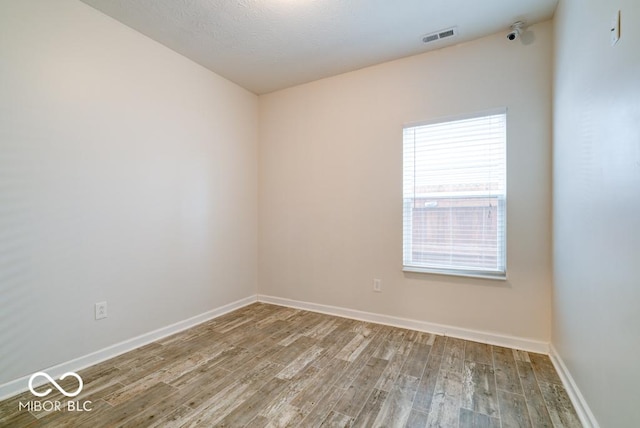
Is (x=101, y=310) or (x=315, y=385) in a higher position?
(x=101, y=310)

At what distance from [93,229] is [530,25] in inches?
157

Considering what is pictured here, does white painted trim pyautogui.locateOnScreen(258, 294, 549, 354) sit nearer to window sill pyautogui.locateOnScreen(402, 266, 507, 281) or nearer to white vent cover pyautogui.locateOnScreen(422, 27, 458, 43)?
window sill pyautogui.locateOnScreen(402, 266, 507, 281)

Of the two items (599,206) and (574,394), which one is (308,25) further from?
(574,394)

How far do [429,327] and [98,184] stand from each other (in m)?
3.22

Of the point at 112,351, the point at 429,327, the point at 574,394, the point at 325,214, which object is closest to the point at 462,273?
the point at 429,327

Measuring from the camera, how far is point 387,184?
314 centimetres

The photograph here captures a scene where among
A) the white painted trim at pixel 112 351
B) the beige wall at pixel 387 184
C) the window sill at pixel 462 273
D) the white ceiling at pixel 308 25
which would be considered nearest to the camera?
the white painted trim at pixel 112 351

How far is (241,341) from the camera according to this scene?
2.72m

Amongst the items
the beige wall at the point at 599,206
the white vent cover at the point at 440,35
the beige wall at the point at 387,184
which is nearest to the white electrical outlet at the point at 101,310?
the beige wall at the point at 387,184

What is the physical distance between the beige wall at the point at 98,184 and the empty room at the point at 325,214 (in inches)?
0.6

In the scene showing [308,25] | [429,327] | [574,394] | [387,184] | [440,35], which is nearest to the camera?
[574,394]

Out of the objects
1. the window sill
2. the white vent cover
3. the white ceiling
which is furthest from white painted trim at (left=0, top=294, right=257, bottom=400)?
the white vent cover

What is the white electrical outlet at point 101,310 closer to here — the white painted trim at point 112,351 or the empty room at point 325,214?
the empty room at point 325,214

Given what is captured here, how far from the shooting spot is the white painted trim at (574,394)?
1561 mm
